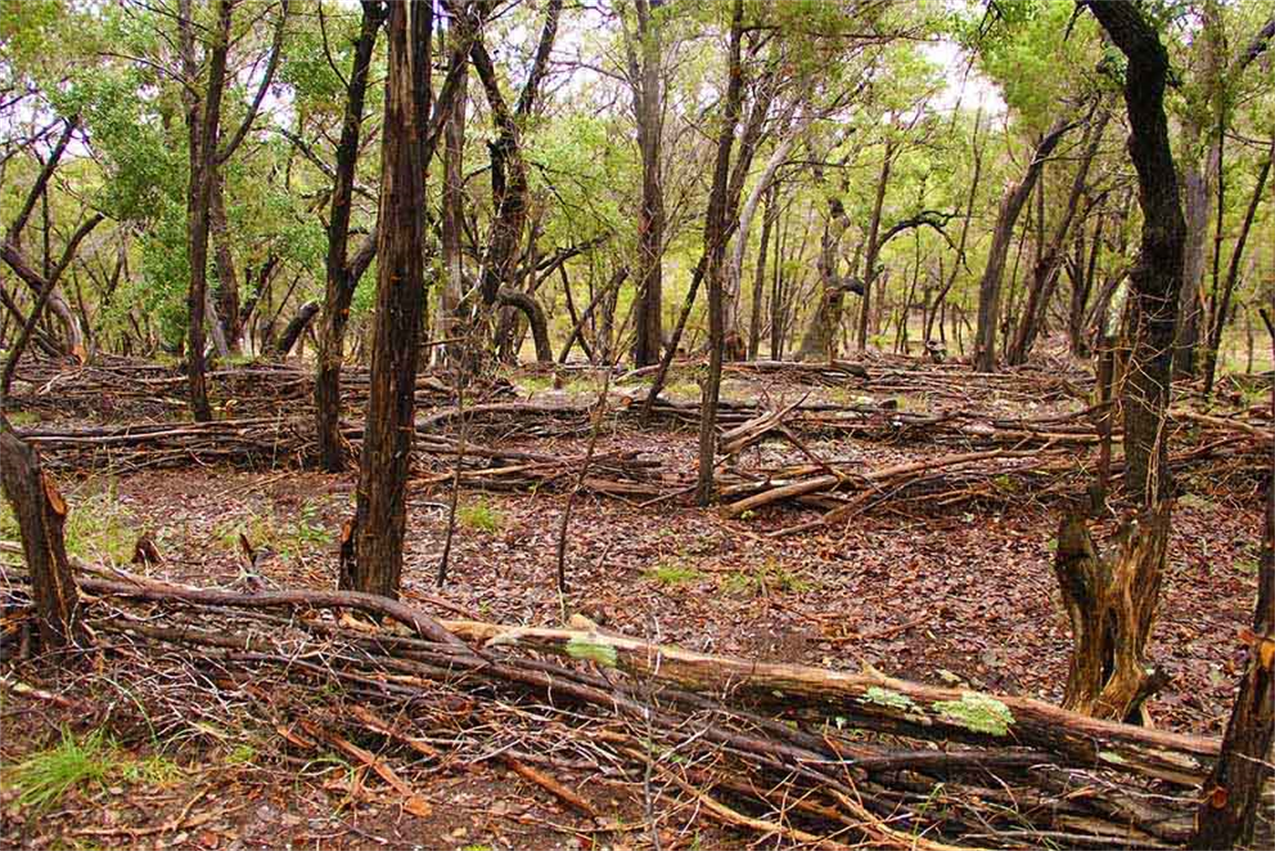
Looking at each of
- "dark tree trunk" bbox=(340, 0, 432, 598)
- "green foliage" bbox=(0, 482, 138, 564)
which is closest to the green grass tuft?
"dark tree trunk" bbox=(340, 0, 432, 598)

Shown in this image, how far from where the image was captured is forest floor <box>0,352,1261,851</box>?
240cm

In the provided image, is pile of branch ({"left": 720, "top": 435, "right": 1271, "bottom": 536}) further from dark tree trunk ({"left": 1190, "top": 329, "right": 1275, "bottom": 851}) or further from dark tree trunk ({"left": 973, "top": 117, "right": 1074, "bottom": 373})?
dark tree trunk ({"left": 973, "top": 117, "right": 1074, "bottom": 373})

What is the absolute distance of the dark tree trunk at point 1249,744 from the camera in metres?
1.76

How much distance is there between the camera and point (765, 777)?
249 centimetres

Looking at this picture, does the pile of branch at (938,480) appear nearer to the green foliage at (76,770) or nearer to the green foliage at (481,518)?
the green foliage at (481,518)

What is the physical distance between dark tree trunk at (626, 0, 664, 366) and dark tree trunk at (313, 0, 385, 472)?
11.6ft

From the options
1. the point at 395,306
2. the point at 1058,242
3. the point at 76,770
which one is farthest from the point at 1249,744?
the point at 1058,242

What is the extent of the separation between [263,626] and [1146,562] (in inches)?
129

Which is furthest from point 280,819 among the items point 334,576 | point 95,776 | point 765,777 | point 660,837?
point 334,576

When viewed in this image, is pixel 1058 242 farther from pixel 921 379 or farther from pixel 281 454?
pixel 281 454

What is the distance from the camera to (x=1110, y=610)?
269 cm

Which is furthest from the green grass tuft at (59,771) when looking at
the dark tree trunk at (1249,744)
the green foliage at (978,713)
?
the dark tree trunk at (1249,744)

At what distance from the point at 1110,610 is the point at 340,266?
18.2 ft

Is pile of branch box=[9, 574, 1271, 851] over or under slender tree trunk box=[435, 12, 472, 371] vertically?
under
